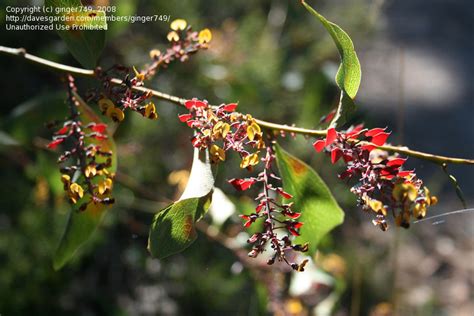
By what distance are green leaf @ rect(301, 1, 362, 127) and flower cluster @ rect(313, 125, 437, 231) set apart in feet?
0.22

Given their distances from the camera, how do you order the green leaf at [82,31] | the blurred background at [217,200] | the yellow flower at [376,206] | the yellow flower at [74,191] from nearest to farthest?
the yellow flower at [376,206]
the yellow flower at [74,191]
the green leaf at [82,31]
the blurred background at [217,200]

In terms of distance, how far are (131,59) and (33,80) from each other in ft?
1.38

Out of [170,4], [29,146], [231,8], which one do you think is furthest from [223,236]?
[231,8]

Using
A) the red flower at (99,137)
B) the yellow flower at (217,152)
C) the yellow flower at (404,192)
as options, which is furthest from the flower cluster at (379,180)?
the red flower at (99,137)

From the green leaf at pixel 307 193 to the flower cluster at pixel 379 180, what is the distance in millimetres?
173

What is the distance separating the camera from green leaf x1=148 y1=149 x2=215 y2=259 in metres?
0.70

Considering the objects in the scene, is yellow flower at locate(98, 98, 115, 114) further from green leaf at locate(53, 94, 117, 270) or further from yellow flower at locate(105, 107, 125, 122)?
green leaf at locate(53, 94, 117, 270)

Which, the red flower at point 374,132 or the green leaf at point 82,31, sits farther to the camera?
the green leaf at point 82,31

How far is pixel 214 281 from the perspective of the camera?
2.20m

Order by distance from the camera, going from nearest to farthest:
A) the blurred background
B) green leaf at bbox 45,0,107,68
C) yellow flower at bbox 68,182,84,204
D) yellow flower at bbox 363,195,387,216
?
1. yellow flower at bbox 363,195,387,216
2. yellow flower at bbox 68,182,84,204
3. green leaf at bbox 45,0,107,68
4. the blurred background

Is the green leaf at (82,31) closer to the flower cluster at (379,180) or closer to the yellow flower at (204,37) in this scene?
the yellow flower at (204,37)

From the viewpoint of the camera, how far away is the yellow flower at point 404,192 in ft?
2.03

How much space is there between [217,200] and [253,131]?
0.78 metres

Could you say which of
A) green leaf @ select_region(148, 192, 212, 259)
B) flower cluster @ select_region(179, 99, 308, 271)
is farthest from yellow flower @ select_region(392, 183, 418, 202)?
green leaf @ select_region(148, 192, 212, 259)
